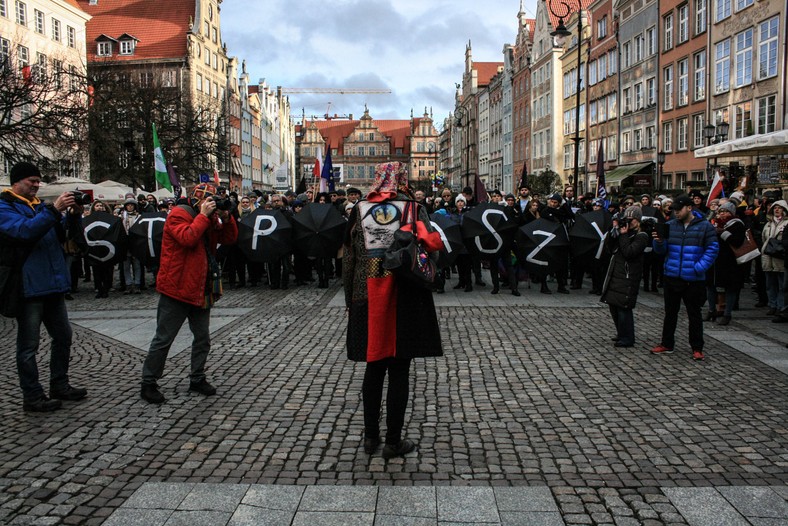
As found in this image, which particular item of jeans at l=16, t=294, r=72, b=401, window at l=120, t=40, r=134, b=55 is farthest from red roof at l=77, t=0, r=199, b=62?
jeans at l=16, t=294, r=72, b=401

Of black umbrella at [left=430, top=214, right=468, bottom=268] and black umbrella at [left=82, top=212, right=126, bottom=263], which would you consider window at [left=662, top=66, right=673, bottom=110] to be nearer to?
black umbrella at [left=430, top=214, right=468, bottom=268]

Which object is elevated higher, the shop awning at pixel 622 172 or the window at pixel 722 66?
the window at pixel 722 66

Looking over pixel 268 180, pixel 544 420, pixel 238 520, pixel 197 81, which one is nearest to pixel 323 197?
pixel 544 420

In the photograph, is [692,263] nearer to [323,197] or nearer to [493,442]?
[493,442]

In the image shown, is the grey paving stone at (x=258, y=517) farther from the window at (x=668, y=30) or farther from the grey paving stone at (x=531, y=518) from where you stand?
the window at (x=668, y=30)

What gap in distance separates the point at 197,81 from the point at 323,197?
56.2 metres

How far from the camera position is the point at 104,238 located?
1388cm

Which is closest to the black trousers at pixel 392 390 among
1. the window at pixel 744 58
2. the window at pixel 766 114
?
the window at pixel 766 114

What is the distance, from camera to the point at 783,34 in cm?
2555

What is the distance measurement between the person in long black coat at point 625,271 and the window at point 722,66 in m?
25.2

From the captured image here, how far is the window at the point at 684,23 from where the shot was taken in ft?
112

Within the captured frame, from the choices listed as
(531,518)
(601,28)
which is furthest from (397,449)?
(601,28)

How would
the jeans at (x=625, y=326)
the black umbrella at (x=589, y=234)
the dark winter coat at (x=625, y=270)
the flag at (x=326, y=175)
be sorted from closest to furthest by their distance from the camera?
1. the dark winter coat at (x=625, y=270)
2. the jeans at (x=625, y=326)
3. the black umbrella at (x=589, y=234)
4. the flag at (x=326, y=175)

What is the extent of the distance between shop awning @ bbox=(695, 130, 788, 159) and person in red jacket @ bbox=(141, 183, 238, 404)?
518 inches
